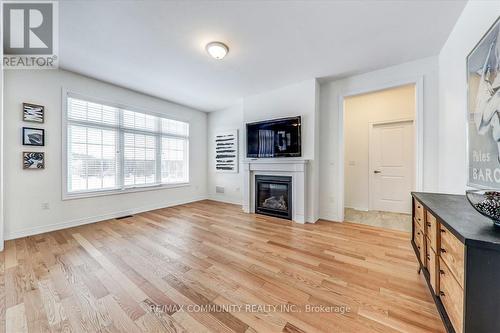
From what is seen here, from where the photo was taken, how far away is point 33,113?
2.88 meters

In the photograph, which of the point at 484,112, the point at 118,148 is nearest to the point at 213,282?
the point at 484,112

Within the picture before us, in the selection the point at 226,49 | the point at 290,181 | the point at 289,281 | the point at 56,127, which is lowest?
the point at 289,281

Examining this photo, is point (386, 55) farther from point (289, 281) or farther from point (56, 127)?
point (56, 127)

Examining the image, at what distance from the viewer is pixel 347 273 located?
6.13 ft

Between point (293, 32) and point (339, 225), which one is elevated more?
point (293, 32)

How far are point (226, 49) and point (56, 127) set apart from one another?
122 inches

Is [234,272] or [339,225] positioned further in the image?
[339,225]

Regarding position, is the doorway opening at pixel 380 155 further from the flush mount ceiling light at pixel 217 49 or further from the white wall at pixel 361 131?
Result: the flush mount ceiling light at pixel 217 49

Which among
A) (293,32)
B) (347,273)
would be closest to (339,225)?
(347,273)

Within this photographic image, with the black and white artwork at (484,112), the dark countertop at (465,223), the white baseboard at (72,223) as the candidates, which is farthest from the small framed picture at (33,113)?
the black and white artwork at (484,112)

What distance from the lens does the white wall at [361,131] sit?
13.4ft

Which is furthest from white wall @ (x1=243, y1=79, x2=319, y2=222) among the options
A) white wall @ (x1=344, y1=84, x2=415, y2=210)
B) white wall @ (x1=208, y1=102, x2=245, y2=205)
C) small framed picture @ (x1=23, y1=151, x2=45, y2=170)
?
small framed picture @ (x1=23, y1=151, x2=45, y2=170)

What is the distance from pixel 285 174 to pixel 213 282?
2403 millimetres

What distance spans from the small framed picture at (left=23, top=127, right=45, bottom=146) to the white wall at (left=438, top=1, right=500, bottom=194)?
17.6 ft
